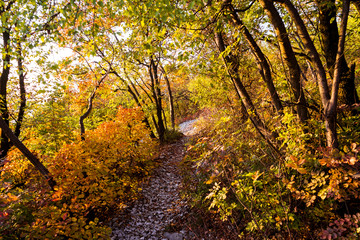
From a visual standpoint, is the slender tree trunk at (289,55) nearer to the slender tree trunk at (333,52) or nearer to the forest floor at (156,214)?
the slender tree trunk at (333,52)

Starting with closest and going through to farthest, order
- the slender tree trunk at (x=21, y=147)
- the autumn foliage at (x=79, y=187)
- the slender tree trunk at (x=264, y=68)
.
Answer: the autumn foliage at (x=79, y=187), the slender tree trunk at (x=264, y=68), the slender tree trunk at (x=21, y=147)

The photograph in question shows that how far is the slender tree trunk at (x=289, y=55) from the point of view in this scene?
2670mm

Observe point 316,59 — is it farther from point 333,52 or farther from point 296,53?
point 333,52

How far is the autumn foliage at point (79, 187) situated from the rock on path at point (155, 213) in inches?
15.2

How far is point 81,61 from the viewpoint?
959 cm

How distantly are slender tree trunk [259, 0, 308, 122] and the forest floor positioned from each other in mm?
3294

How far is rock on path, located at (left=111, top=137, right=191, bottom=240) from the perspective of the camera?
4.42 m

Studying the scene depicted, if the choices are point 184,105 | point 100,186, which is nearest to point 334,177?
point 100,186

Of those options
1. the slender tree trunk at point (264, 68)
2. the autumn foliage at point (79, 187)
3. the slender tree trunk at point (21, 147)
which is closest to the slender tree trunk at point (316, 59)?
the slender tree trunk at point (264, 68)

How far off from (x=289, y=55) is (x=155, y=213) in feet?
16.1

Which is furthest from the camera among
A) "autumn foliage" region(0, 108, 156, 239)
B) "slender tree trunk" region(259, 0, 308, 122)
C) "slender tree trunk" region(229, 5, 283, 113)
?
"slender tree trunk" region(229, 5, 283, 113)

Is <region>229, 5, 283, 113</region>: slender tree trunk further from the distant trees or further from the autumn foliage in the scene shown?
the autumn foliage

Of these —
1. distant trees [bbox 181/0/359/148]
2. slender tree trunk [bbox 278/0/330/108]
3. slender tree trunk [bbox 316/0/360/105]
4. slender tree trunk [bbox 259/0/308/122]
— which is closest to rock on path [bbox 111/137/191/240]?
distant trees [bbox 181/0/359/148]

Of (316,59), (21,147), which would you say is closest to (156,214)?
(21,147)
